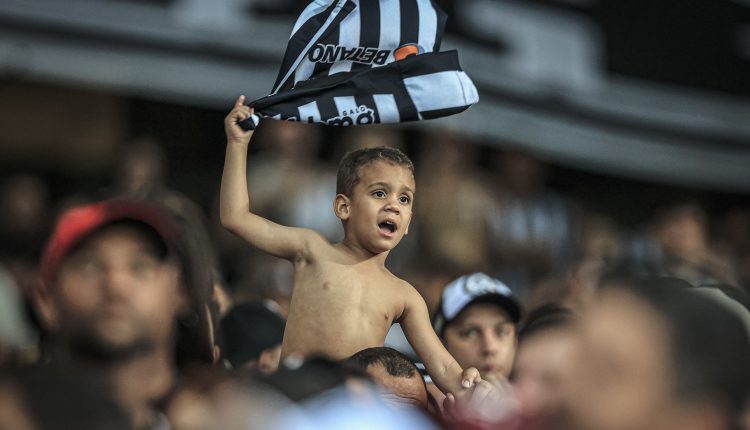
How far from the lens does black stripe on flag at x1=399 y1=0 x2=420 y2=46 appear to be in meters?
5.18

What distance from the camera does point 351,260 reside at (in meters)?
4.61

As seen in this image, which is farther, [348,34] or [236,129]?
[348,34]

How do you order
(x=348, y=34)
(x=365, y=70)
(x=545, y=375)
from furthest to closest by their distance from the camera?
(x=348, y=34) < (x=365, y=70) < (x=545, y=375)

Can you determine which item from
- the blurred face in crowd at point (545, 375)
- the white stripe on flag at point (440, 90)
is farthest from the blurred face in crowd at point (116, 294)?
the white stripe on flag at point (440, 90)

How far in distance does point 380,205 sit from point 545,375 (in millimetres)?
1388

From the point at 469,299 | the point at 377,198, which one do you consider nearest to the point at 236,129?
the point at 377,198

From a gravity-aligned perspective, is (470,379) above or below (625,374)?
below

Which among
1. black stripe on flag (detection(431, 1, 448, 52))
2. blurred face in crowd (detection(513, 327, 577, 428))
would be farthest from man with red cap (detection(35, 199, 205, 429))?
black stripe on flag (detection(431, 1, 448, 52))

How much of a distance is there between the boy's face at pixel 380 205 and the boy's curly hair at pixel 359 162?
20 millimetres

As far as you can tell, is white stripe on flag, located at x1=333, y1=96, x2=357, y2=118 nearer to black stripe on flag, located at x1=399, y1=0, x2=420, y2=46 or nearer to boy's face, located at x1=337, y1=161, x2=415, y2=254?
boy's face, located at x1=337, y1=161, x2=415, y2=254

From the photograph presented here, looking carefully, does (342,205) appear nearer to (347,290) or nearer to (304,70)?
(347,290)

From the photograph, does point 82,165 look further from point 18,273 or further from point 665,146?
point 665,146

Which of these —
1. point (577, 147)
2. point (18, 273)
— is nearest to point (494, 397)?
point (18, 273)

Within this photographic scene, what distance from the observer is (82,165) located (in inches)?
386
